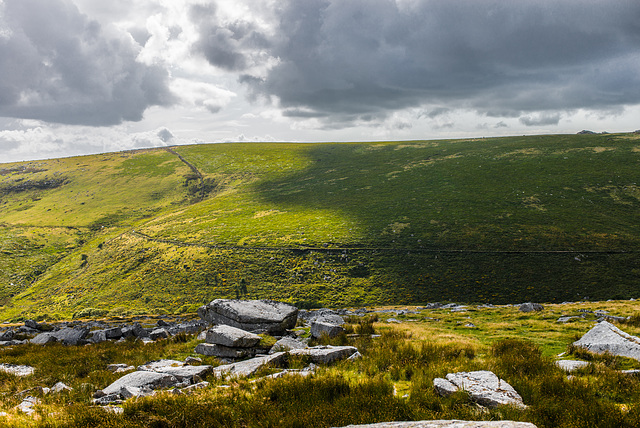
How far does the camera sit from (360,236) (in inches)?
2623

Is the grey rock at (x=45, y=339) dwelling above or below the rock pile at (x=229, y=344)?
below

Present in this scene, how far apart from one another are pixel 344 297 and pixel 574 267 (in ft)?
112

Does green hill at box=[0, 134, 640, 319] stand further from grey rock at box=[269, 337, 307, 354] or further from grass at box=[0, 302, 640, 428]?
grass at box=[0, 302, 640, 428]

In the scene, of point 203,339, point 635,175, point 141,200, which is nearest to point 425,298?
point 203,339

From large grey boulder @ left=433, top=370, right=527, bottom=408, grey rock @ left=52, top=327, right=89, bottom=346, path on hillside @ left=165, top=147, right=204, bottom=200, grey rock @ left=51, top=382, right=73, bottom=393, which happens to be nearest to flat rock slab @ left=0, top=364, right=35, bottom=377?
grey rock @ left=51, top=382, right=73, bottom=393

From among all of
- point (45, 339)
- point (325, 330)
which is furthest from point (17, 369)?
point (325, 330)

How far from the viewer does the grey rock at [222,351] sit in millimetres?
14438

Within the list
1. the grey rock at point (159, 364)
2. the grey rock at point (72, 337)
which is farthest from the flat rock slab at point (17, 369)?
the grey rock at point (72, 337)

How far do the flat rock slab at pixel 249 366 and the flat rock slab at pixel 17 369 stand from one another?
8729 mm

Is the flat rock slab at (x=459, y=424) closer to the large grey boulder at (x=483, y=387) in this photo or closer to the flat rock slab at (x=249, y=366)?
the large grey boulder at (x=483, y=387)

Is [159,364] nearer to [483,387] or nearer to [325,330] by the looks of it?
[325,330]

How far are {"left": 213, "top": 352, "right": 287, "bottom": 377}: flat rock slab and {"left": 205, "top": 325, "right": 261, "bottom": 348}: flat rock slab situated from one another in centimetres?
226

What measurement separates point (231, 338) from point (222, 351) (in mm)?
961

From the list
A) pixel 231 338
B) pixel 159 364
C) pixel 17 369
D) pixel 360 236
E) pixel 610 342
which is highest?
pixel 610 342
